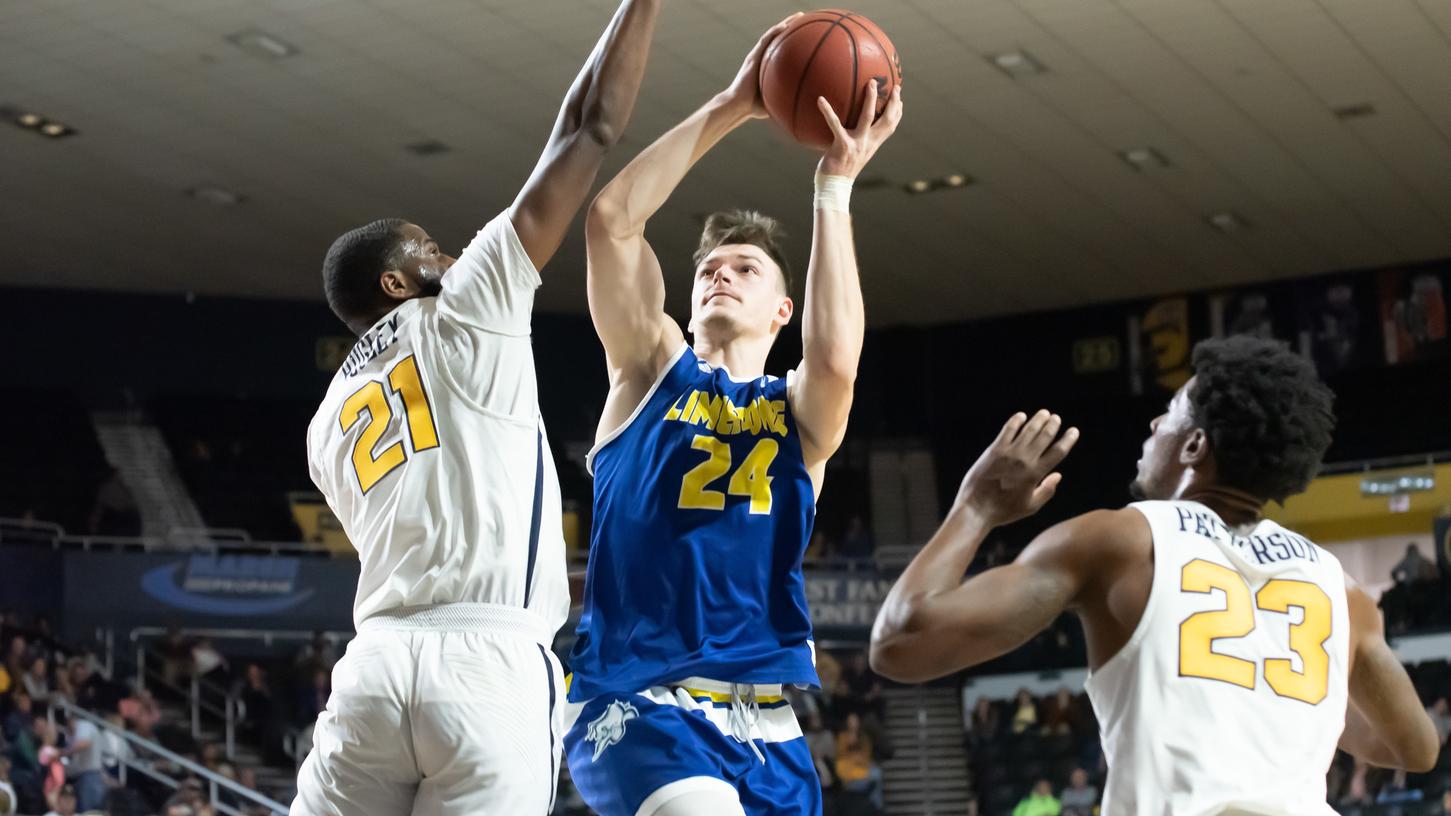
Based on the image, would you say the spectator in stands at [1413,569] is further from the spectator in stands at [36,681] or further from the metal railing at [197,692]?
the spectator in stands at [36,681]

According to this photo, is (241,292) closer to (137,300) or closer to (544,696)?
(137,300)

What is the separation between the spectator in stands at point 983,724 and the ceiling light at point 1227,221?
685 cm

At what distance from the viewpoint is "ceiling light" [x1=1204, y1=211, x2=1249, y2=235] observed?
21730 millimetres

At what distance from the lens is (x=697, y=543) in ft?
14.6

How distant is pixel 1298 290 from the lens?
24.2 m

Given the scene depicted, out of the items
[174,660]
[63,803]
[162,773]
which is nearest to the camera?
[63,803]

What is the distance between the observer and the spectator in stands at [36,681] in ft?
53.8

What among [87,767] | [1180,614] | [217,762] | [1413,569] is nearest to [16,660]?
[87,767]

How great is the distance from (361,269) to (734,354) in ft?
3.67

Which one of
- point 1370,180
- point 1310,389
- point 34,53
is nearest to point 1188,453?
point 1310,389

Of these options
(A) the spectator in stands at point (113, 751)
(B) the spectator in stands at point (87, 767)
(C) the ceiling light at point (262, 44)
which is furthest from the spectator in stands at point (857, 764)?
(C) the ceiling light at point (262, 44)

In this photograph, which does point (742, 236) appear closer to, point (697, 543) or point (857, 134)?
point (857, 134)

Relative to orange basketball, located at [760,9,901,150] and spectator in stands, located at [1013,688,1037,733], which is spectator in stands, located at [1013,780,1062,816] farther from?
orange basketball, located at [760,9,901,150]

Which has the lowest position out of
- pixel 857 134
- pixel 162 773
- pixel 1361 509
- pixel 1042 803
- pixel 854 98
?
pixel 1042 803
